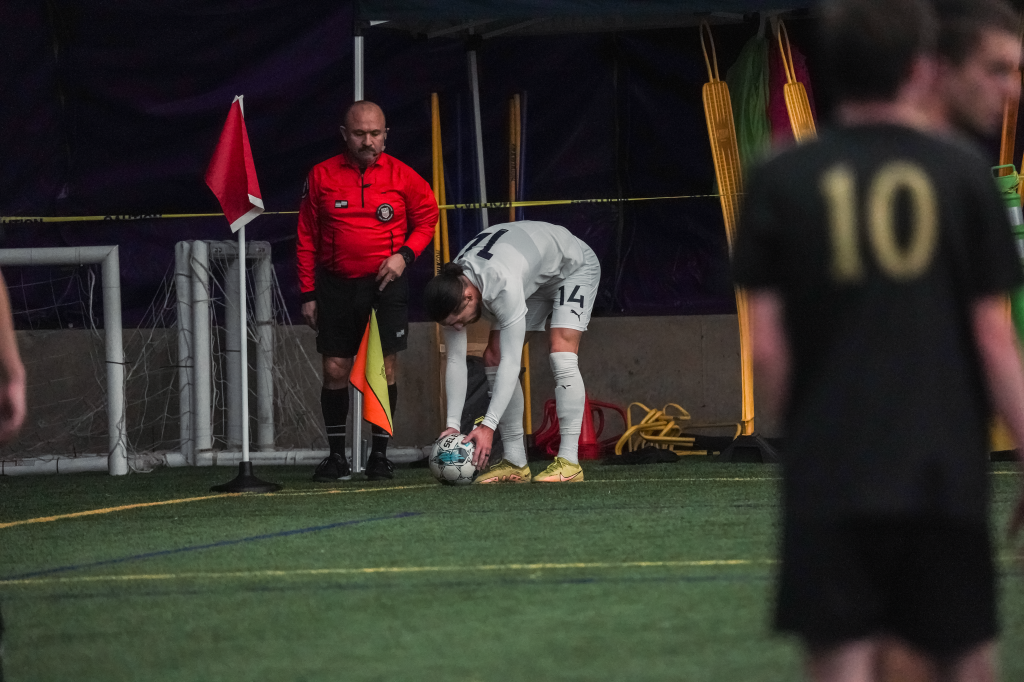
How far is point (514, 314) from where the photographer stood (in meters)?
6.91

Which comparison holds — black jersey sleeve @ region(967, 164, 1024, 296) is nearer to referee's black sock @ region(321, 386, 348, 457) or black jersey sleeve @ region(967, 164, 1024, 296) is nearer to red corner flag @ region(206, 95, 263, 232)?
red corner flag @ region(206, 95, 263, 232)

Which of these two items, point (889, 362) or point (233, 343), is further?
point (233, 343)

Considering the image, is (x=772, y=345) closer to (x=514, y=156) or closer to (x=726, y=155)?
Result: (x=726, y=155)

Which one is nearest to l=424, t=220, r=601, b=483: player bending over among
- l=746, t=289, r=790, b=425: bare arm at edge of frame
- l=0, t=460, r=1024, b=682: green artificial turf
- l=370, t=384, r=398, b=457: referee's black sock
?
l=0, t=460, r=1024, b=682: green artificial turf

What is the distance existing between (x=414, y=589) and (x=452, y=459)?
3.13 meters

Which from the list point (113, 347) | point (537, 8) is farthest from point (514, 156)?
point (113, 347)

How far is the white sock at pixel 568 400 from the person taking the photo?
7453 millimetres

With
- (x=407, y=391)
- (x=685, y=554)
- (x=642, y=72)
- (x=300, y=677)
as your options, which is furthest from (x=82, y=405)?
(x=300, y=677)

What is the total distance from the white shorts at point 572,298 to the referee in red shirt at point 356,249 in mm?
946

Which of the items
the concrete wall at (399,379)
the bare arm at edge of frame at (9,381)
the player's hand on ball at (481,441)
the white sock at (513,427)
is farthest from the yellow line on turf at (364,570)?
the concrete wall at (399,379)

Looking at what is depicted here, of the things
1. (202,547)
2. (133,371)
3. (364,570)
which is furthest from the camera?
(133,371)

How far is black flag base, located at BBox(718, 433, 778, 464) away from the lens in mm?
8617

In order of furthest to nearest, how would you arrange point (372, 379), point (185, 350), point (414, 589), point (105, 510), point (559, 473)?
point (185, 350) → point (372, 379) → point (559, 473) → point (105, 510) → point (414, 589)

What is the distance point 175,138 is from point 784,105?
416 cm
